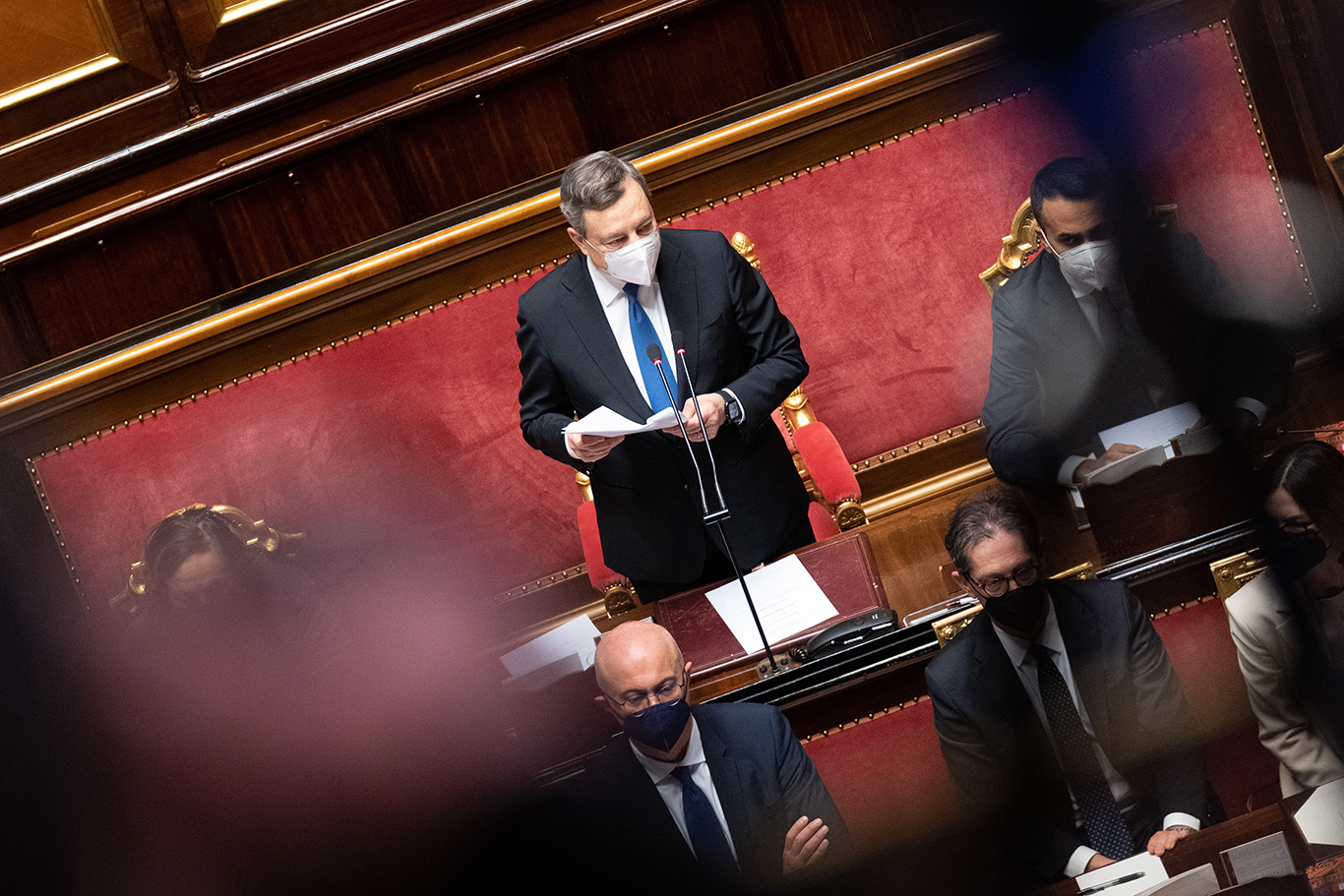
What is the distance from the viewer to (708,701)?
1.52 metres

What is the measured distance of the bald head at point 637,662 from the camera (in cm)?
150

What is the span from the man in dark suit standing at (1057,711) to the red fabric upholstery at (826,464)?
2.16 ft

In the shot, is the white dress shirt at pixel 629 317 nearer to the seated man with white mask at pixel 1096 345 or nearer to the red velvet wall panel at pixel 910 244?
the seated man with white mask at pixel 1096 345

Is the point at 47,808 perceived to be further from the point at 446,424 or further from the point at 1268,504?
the point at 446,424

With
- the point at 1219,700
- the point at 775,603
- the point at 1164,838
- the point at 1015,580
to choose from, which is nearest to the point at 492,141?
the point at 775,603

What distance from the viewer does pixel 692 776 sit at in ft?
4.81

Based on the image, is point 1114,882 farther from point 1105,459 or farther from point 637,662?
point 1105,459

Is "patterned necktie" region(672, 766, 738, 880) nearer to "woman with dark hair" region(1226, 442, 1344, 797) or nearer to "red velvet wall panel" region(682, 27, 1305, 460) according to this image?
"woman with dark hair" region(1226, 442, 1344, 797)

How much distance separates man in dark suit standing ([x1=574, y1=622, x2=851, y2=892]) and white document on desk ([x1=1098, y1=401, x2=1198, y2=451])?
826mm

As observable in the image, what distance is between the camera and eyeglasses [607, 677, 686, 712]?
4.91 ft

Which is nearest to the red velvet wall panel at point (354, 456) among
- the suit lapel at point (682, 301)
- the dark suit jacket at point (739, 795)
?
the suit lapel at point (682, 301)

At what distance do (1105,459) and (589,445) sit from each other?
2.76ft

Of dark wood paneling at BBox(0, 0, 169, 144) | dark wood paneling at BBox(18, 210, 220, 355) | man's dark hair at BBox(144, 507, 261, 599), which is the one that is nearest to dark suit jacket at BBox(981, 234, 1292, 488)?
man's dark hair at BBox(144, 507, 261, 599)

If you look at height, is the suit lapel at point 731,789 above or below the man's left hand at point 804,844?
above
